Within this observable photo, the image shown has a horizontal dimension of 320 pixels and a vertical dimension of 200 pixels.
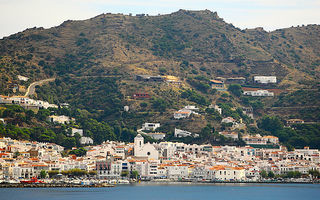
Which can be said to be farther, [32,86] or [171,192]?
[32,86]

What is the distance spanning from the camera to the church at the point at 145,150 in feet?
493

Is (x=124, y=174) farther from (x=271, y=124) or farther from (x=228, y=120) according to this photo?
(x=271, y=124)

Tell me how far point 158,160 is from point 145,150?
5.09m

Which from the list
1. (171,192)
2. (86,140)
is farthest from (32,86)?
(171,192)

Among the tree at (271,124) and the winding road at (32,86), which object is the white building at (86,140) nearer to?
the winding road at (32,86)

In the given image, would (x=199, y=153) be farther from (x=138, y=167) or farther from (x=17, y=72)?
(x=17, y=72)

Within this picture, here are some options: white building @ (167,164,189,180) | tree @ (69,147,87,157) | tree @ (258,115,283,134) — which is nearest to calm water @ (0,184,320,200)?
white building @ (167,164,189,180)

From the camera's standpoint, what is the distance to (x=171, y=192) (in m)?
118

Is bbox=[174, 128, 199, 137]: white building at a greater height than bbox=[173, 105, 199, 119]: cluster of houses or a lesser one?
lesser

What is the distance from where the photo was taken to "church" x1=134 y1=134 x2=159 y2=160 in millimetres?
150250

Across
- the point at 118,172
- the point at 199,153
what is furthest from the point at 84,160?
the point at 199,153

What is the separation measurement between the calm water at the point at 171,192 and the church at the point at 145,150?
17067 mm

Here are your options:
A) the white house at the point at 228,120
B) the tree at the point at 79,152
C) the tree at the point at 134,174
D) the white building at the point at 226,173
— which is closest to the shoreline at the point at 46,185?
the tree at the point at 134,174

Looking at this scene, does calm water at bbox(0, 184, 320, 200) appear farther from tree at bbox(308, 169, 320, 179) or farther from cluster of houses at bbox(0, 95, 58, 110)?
cluster of houses at bbox(0, 95, 58, 110)
